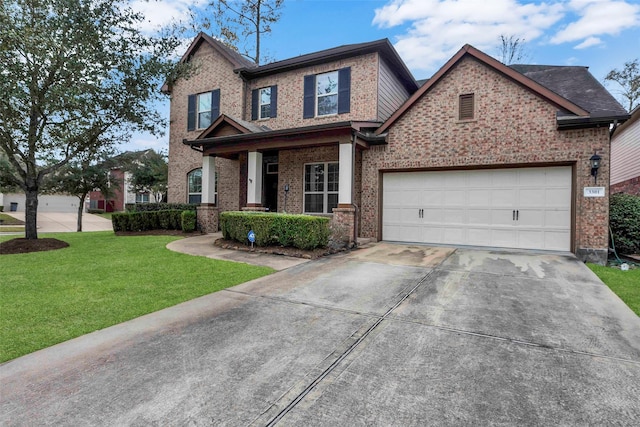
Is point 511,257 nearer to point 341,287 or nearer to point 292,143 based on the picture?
point 341,287

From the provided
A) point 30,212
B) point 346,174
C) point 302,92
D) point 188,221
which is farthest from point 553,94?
point 30,212

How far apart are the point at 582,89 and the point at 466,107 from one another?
3.78 m

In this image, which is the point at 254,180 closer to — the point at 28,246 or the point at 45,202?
the point at 28,246

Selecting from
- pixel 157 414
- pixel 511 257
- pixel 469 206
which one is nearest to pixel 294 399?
pixel 157 414

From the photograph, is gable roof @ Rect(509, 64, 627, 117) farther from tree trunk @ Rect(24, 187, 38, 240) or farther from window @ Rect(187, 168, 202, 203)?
tree trunk @ Rect(24, 187, 38, 240)

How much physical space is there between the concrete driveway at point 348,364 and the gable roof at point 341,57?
9474mm

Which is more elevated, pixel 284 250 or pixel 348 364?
pixel 284 250

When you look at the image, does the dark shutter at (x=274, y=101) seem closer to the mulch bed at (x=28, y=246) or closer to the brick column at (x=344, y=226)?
the brick column at (x=344, y=226)

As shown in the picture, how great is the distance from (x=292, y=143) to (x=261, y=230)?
129 inches

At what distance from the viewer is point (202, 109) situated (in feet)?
48.9

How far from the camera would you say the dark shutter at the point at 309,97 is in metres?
12.6

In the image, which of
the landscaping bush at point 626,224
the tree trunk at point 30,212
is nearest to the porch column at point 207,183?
the tree trunk at point 30,212

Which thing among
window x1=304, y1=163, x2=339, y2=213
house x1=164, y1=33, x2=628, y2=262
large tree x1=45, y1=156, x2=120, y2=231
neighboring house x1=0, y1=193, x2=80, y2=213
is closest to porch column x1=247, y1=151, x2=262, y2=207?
house x1=164, y1=33, x2=628, y2=262

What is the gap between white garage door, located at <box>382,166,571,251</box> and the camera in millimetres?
8727
